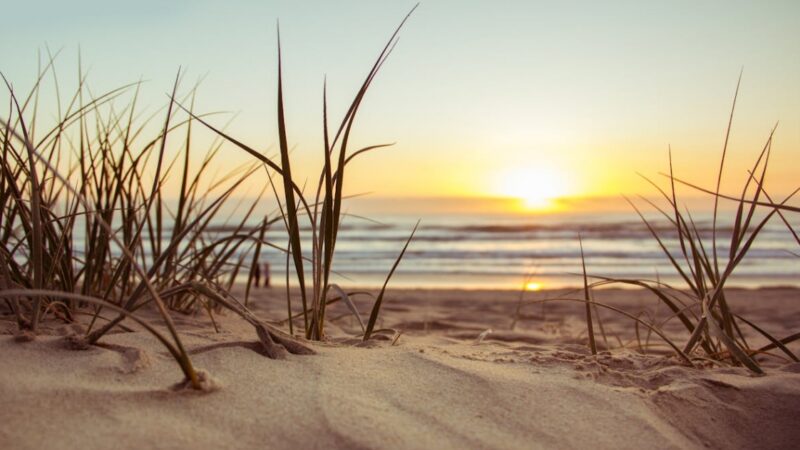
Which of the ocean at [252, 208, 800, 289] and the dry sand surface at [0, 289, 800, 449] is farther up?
Answer: the dry sand surface at [0, 289, 800, 449]

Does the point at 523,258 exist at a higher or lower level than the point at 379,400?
lower

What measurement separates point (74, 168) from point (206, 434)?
1.69 metres

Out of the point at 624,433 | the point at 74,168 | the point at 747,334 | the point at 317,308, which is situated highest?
the point at 74,168

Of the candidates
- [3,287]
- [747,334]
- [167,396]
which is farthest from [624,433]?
[747,334]

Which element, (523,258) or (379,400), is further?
(523,258)

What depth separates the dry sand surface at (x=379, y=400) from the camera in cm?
119

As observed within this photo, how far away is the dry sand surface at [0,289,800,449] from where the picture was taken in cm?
119

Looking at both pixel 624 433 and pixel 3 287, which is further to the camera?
pixel 3 287

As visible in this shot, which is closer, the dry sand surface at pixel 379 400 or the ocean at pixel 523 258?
the dry sand surface at pixel 379 400

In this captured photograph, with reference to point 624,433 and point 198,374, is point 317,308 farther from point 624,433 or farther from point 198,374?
point 624,433

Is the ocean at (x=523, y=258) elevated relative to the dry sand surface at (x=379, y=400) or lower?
lower

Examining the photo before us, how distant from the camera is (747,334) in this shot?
174 inches

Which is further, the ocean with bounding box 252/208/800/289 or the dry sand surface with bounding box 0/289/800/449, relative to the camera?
the ocean with bounding box 252/208/800/289

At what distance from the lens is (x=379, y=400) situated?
1354 mm
